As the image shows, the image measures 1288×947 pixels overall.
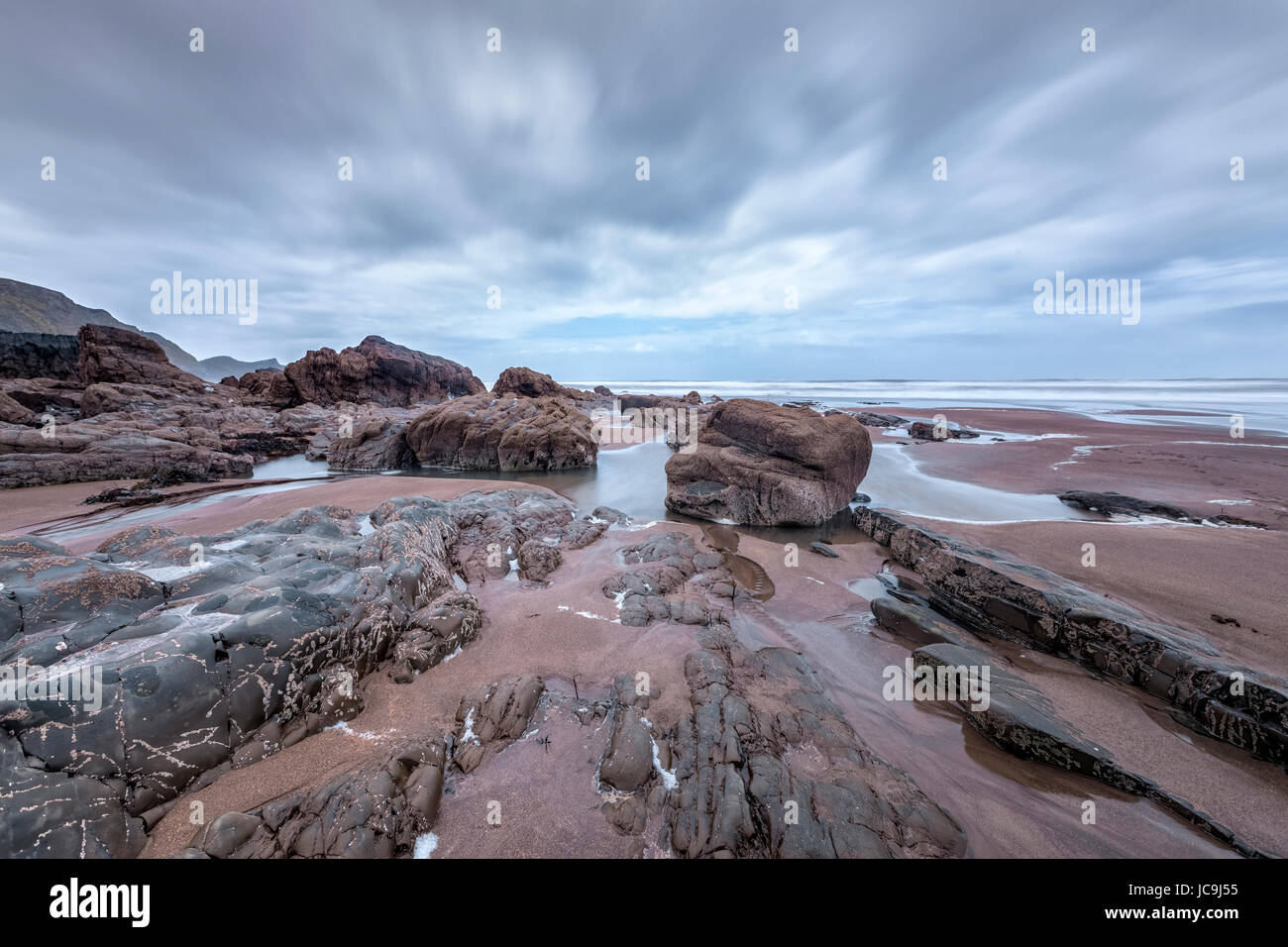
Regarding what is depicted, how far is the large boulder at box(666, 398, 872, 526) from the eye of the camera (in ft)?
37.0

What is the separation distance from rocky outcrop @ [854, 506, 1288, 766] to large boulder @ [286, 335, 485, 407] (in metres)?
47.2

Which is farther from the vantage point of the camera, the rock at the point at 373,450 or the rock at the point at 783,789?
the rock at the point at 373,450

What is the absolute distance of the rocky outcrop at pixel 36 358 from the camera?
33.8 meters

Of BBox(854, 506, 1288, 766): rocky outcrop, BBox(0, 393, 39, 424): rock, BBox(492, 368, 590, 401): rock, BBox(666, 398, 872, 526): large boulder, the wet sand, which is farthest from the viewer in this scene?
BBox(492, 368, 590, 401): rock

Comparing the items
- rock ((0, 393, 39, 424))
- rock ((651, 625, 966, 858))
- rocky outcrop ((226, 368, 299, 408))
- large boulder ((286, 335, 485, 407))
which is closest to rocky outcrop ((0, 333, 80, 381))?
rocky outcrop ((226, 368, 299, 408))

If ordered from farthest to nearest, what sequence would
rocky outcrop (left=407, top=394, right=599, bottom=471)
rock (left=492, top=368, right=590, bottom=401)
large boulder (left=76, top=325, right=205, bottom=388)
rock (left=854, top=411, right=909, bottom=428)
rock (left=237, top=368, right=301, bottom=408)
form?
rock (left=492, top=368, right=590, bottom=401), rock (left=237, top=368, right=301, bottom=408), rock (left=854, top=411, right=909, bottom=428), large boulder (left=76, top=325, right=205, bottom=388), rocky outcrop (left=407, top=394, right=599, bottom=471)

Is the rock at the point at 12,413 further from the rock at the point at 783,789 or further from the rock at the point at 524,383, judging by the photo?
the rock at the point at 783,789

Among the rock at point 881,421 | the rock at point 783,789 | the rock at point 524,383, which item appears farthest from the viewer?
the rock at point 524,383

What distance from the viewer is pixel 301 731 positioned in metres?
3.74

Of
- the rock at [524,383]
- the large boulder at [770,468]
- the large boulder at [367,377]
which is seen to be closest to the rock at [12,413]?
the large boulder at [367,377]

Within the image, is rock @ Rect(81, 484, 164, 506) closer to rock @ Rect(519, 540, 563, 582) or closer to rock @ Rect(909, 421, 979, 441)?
rock @ Rect(519, 540, 563, 582)

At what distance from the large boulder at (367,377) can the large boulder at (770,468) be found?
3994 centimetres
